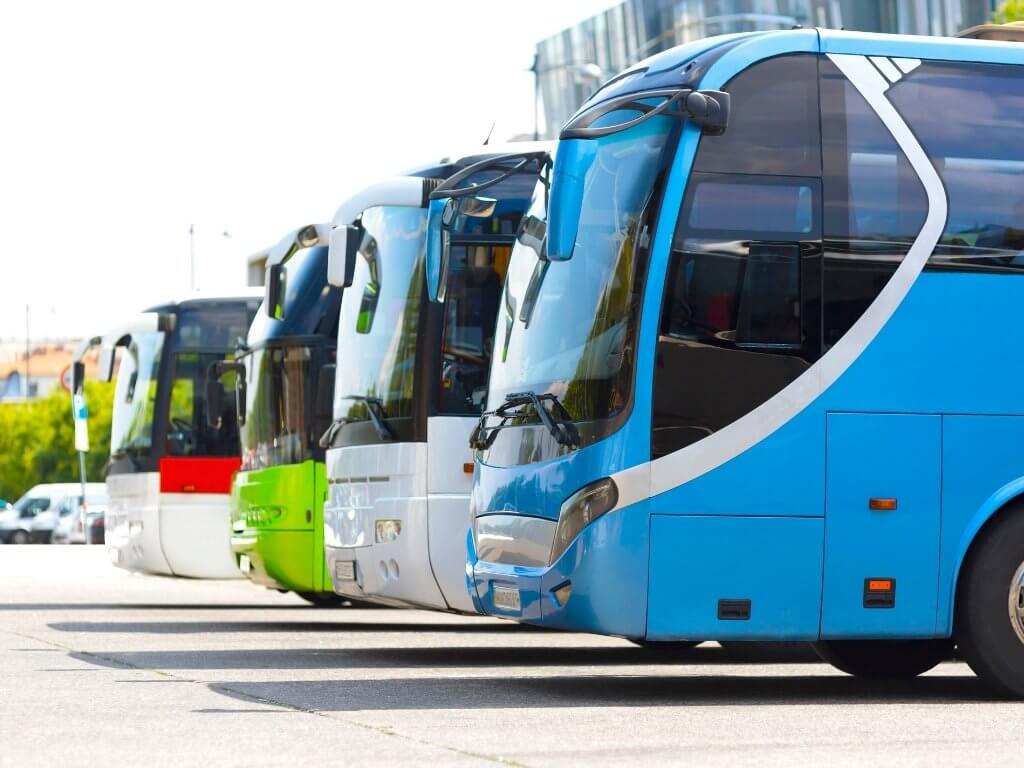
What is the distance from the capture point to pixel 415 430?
13836 millimetres

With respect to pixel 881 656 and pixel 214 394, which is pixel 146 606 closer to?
pixel 214 394

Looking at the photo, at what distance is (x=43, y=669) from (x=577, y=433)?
13.6ft

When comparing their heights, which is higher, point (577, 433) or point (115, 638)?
point (577, 433)

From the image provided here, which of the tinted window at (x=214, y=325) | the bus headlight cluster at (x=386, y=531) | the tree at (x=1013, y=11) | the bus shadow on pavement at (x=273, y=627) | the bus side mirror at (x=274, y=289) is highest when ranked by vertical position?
the tree at (x=1013, y=11)

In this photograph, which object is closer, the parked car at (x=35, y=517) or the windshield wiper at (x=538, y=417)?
the windshield wiper at (x=538, y=417)

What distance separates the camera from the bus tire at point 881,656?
12.4 meters

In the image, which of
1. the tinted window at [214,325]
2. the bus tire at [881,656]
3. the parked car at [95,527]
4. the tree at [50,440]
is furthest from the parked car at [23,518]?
the bus tire at [881,656]

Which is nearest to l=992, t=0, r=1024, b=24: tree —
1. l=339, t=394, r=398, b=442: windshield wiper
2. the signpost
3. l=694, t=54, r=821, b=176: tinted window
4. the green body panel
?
the green body panel

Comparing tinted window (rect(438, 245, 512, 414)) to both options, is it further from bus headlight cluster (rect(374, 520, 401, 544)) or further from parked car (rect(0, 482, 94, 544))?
parked car (rect(0, 482, 94, 544))

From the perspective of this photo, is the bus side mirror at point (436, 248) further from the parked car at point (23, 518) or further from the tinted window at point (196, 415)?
the parked car at point (23, 518)

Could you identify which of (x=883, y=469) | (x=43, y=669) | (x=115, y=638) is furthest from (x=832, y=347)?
(x=115, y=638)

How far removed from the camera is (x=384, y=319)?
1458cm

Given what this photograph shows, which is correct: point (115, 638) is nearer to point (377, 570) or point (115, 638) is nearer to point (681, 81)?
point (377, 570)

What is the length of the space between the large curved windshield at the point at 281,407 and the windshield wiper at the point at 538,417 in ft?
19.1
